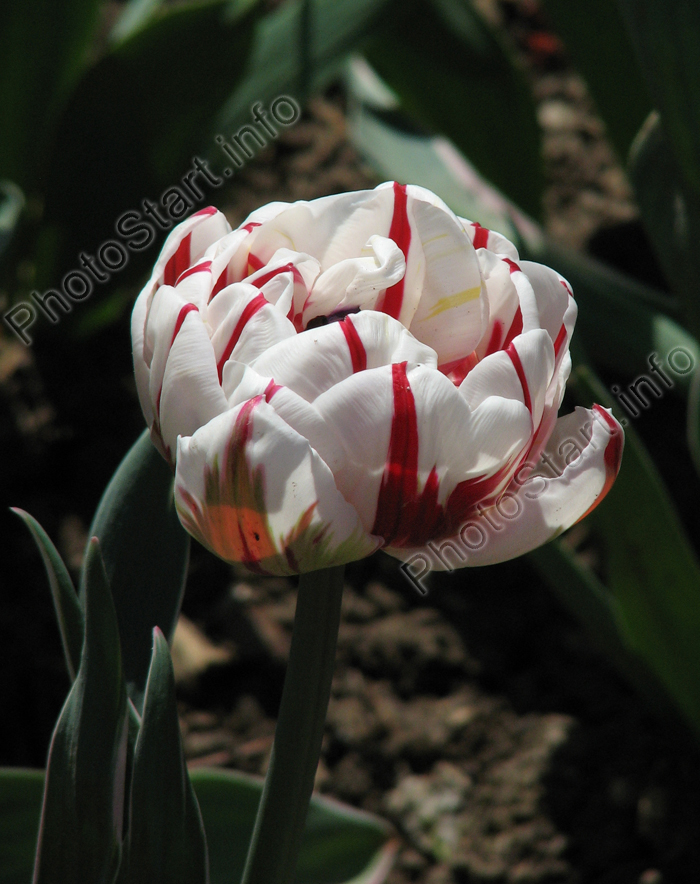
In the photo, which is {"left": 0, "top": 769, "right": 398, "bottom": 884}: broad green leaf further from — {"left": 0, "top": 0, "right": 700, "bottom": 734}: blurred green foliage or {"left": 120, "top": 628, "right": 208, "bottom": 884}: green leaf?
{"left": 0, "top": 0, "right": 700, "bottom": 734}: blurred green foliage

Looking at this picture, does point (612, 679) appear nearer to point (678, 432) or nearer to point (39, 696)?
point (678, 432)

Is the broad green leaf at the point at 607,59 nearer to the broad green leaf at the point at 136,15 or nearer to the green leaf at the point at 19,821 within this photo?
the broad green leaf at the point at 136,15

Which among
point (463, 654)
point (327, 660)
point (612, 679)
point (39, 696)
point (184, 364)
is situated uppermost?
point (184, 364)

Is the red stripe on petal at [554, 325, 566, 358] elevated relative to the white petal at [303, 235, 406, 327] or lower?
lower

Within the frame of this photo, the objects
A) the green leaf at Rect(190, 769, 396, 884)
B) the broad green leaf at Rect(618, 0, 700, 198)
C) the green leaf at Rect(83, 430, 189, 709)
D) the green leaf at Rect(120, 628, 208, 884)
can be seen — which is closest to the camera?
the green leaf at Rect(120, 628, 208, 884)

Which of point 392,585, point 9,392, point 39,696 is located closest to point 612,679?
point 392,585

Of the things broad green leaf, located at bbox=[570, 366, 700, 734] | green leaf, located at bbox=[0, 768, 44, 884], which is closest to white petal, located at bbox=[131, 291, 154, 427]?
green leaf, located at bbox=[0, 768, 44, 884]
